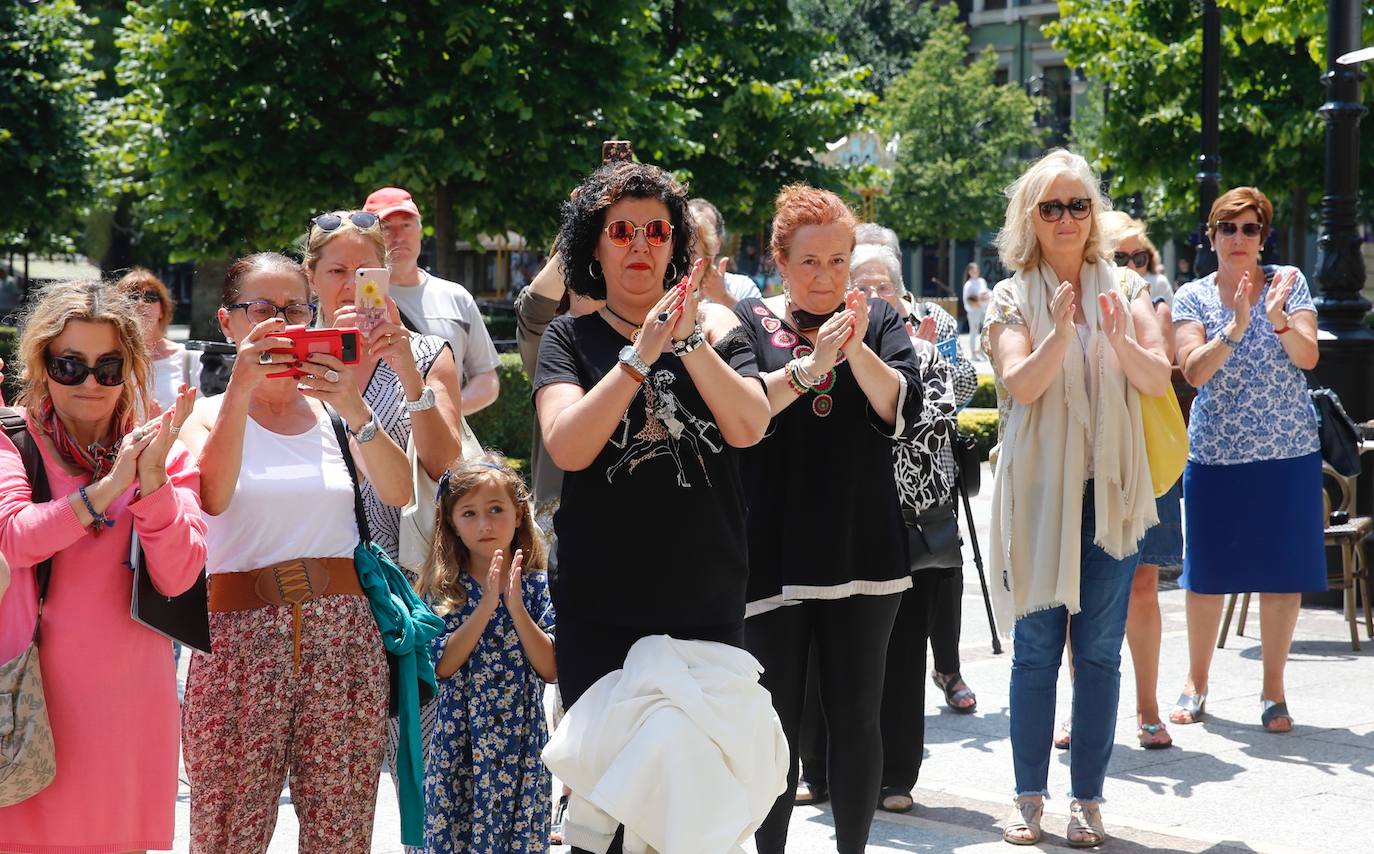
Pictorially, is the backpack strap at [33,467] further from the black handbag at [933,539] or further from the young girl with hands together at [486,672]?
the black handbag at [933,539]

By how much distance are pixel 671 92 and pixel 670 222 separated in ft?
69.7

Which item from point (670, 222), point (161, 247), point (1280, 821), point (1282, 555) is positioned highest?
point (161, 247)

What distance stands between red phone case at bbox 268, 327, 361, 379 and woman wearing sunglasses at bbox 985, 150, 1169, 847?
225cm

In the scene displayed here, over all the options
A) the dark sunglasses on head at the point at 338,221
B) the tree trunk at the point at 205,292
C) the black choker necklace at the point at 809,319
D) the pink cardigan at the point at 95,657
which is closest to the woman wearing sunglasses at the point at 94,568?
the pink cardigan at the point at 95,657

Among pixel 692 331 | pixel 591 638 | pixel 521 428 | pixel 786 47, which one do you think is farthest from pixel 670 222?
pixel 786 47

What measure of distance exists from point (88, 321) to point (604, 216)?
1.23 meters

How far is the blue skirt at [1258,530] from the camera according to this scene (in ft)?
22.2

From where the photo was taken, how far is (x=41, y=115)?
2327 centimetres

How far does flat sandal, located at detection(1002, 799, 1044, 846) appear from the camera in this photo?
16.9ft

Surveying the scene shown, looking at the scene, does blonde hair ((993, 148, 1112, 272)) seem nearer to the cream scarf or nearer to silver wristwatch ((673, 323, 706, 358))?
the cream scarf

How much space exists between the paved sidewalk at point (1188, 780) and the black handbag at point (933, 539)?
0.81 metres

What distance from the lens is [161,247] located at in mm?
42312

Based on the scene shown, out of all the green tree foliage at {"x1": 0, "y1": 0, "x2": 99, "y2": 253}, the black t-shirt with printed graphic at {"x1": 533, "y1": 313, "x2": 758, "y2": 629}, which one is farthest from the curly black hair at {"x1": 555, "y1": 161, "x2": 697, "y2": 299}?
the green tree foliage at {"x1": 0, "y1": 0, "x2": 99, "y2": 253}

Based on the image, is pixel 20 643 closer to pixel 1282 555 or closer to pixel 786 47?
pixel 1282 555
